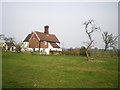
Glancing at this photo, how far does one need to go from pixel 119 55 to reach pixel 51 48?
2317 cm

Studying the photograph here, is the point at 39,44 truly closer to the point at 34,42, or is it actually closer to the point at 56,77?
the point at 34,42

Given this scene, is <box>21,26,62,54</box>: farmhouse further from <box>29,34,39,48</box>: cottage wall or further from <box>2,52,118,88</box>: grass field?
<box>2,52,118,88</box>: grass field

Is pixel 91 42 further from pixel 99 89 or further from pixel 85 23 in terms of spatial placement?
pixel 99 89

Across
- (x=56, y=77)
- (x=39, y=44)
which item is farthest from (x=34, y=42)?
(x=56, y=77)

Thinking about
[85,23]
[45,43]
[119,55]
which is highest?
[85,23]

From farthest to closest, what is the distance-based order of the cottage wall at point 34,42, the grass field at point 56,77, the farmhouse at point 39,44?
1. the cottage wall at point 34,42
2. the farmhouse at point 39,44
3. the grass field at point 56,77

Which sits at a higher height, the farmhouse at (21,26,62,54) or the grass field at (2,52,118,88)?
the farmhouse at (21,26,62,54)

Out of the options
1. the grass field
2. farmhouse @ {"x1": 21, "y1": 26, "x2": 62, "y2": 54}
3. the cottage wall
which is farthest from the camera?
the cottage wall

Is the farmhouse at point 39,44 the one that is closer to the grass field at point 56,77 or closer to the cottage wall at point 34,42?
the cottage wall at point 34,42

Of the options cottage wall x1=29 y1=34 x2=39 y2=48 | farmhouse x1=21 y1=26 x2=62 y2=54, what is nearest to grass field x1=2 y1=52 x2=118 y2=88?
farmhouse x1=21 y1=26 x2=62 y2=54

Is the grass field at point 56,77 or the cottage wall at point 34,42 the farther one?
the cottage wall at point 34,42

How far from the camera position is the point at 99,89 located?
678cm

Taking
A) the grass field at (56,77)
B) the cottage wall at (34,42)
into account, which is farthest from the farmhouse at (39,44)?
the grass field at (56,77)

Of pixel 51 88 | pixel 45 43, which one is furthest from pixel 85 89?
pixel 45 43
